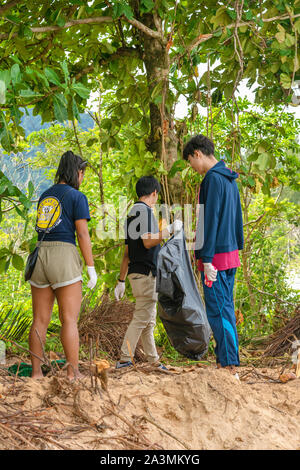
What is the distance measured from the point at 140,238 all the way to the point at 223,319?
103cm

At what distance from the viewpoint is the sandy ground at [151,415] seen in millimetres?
2078

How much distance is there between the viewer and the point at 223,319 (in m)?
3.25

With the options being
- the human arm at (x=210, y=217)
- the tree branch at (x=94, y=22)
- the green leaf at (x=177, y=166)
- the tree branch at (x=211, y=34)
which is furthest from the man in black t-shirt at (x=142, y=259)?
the tree branch at (x=94, y=22)

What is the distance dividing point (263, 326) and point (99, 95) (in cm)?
465

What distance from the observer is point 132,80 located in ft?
18.1

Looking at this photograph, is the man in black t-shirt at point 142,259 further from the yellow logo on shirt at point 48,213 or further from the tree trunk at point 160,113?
the yellow logo on shirt at point 48,213

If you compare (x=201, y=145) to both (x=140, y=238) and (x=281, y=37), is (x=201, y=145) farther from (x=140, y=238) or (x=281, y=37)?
(x=281, y=37)

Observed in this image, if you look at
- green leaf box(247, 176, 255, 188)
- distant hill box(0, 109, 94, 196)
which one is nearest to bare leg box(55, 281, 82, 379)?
green leaf box(247, 176, 255, 188)

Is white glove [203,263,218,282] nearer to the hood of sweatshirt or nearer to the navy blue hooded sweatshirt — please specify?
the navy blue hooded sweatshirt

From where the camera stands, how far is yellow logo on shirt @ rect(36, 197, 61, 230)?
3.31 meters

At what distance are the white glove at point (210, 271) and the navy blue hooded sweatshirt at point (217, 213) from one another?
3 centimetres

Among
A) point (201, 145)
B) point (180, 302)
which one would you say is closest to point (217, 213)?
point (201, 145)

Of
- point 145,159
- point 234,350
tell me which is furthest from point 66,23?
point 234,350
